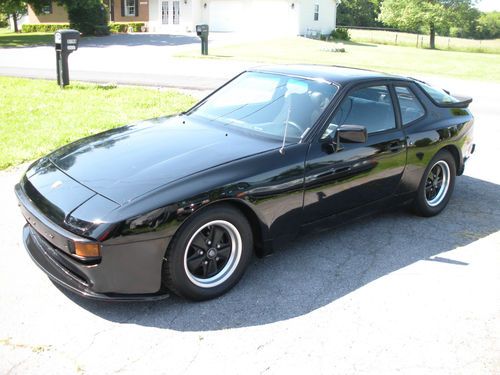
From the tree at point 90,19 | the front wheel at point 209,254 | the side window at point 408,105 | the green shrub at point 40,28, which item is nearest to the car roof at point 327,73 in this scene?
the side window at point 408,105

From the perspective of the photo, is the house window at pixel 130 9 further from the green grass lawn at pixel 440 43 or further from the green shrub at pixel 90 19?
the green grass lawn at pixel 440 43

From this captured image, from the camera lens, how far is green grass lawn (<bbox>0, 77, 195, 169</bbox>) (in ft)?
23.9

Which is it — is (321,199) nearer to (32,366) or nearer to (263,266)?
(263,266)

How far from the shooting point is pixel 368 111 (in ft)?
14.8

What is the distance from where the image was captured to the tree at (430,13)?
161 feet

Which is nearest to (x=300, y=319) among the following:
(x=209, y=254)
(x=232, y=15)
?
(x=209, y=254)

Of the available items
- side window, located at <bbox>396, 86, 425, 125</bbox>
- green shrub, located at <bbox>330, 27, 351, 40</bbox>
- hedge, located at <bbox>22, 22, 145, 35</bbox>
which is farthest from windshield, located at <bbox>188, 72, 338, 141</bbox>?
green shrub, located at <bbox>330, 27, 351, 40</bbox>

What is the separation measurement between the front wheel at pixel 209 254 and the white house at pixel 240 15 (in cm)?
4137

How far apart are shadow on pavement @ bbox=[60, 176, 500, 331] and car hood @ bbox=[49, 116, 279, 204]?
31.3 inches

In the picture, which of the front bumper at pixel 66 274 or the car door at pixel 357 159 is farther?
the car door at pixel 357 159

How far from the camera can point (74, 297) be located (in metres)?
3.50

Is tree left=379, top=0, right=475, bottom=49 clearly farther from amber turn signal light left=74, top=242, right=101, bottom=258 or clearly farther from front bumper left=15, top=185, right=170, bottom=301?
amber turn signal light left=74, top=242, right=101, bottom=258

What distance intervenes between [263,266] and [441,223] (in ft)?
6.67

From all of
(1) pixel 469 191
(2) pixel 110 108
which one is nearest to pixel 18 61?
(2) pixel 110 108
